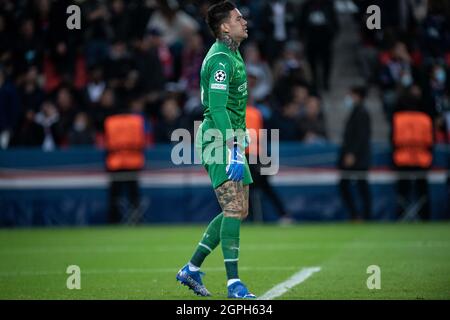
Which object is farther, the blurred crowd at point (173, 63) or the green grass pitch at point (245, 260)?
the blurred crowd at point (173, 63)

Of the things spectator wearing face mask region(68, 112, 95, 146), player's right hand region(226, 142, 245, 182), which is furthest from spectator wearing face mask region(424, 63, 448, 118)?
player's right hand region(226, 142, 245, 182)

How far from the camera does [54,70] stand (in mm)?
22672

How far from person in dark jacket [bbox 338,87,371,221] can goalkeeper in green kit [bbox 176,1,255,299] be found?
10.4 metres

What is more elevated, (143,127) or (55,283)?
(143,127)

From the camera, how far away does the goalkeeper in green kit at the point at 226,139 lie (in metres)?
8.48

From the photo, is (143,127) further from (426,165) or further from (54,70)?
(426,165)

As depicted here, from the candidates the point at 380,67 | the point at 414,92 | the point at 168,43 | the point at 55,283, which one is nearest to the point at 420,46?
the point at 380,67

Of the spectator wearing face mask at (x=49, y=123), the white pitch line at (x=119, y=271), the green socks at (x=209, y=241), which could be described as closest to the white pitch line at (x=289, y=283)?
the white pitch line at (x=119, y=271)

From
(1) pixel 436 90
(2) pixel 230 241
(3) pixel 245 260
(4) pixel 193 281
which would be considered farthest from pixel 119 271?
(1) pixel 436 90

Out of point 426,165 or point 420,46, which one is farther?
point 420,46

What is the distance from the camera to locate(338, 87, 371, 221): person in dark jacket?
19.0m

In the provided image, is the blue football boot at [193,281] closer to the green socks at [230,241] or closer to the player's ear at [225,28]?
the green socks at [230,241]

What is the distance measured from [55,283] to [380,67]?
13970mm

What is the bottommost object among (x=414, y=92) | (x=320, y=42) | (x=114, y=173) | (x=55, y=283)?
(x=55, y=283)
